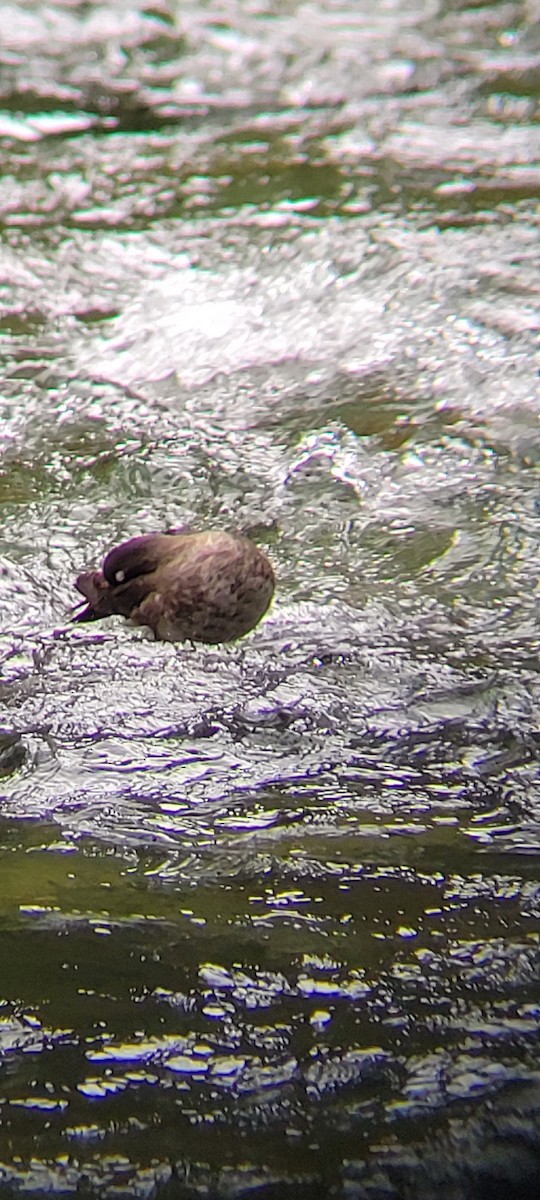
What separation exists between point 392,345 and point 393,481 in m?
0.90

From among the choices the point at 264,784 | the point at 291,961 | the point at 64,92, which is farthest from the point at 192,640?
the point at 64,92

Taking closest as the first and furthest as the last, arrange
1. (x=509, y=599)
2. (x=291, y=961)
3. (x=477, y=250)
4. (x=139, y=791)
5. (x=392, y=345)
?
(x=291, y=961)
(x=139, y=791)
(x=509, y=599)
(x=392, y=345)
(x=477, y=250)

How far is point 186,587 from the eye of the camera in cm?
347

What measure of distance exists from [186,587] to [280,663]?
1.10 feet

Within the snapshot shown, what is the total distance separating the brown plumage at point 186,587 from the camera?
11.3ft

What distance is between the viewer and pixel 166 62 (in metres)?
7.41

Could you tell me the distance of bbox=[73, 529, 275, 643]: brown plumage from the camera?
3443 mm

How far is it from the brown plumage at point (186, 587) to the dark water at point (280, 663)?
72mm

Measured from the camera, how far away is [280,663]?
3.41 m

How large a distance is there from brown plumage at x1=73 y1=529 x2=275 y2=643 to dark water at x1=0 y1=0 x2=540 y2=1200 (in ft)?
0.24

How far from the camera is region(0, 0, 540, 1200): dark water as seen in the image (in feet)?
7.27

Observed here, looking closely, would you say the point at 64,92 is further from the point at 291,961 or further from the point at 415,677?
the point at 291,961

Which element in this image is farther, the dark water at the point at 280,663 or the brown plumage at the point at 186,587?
the brown plumage at the point at 186,587

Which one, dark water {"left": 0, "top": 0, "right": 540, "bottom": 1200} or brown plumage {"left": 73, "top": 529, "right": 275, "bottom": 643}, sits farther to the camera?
brown plumage {"left": 73, "top": 529, "right": 275, "bottom": 643}
